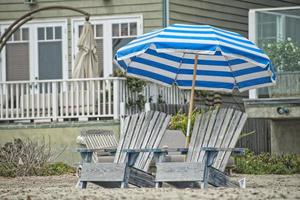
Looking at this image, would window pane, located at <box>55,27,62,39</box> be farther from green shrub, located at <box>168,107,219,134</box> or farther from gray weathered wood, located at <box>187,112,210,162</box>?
gray weathered wood, located at <box>187,112,210,162</box>

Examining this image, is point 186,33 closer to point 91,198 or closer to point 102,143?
point 102,143

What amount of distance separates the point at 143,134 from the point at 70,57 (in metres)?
10.4

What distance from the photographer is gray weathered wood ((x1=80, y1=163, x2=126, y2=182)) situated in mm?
14227

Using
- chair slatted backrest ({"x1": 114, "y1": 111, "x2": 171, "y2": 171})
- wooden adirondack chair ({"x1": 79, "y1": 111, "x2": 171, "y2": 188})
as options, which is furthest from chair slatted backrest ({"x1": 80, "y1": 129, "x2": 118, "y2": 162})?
chair slatted backrest ({"x1": 114, "y1": 111, "x2": 171, "y2": 171})

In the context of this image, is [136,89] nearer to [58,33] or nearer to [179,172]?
[58,33]

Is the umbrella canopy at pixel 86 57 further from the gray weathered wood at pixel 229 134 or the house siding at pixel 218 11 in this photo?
the gray weathered wood at pixel 229 134

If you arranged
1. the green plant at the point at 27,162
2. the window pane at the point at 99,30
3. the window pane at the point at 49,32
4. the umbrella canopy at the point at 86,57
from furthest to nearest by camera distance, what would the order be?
the window pane at the point at 49,32
the window pane at the point at 99,30
the umbrella canopy at the point at 86,57
the green plant at the point at 27,162

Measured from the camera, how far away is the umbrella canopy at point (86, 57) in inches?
904

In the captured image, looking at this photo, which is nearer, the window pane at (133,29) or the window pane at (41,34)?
the window pane at (133,29)

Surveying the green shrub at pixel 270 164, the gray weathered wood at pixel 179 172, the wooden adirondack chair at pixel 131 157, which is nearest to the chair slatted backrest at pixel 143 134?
the wooden adirondack chair at pixel 131 157

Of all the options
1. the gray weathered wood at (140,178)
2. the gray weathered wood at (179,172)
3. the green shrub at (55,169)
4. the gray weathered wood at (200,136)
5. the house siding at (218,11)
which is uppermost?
the house siding at (218,11)

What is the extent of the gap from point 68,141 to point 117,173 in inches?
347

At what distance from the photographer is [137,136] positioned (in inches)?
586

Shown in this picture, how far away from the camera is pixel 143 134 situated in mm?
14836
